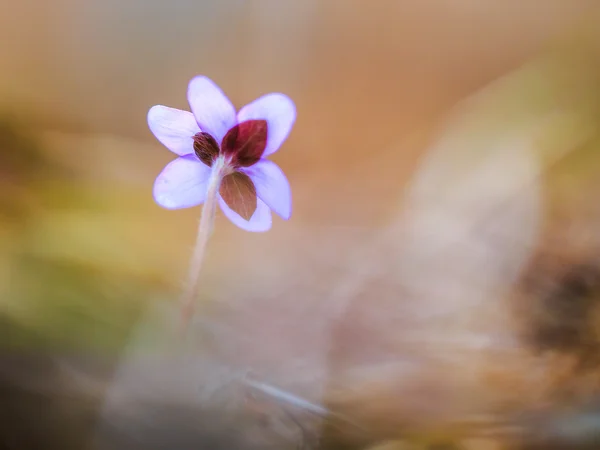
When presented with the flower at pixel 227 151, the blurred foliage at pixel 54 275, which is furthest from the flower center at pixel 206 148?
the blurred foliage at pixel 54 275

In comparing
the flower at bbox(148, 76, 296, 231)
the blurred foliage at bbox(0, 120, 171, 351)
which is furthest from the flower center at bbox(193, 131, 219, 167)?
the blurred foliage at bbox(0, 120, 171, 351)

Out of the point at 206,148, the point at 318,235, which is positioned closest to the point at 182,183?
the point at 206,148

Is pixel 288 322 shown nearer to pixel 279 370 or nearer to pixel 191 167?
pixel 279 370

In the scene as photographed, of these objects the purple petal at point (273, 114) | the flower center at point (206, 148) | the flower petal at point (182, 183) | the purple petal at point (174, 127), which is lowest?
the flower petal at point (182, 183)

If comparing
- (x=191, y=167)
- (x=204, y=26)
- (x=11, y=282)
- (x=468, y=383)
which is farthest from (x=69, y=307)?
(x=468, y=383)

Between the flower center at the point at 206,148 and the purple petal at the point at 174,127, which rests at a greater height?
the purple petal at the point at 174,127

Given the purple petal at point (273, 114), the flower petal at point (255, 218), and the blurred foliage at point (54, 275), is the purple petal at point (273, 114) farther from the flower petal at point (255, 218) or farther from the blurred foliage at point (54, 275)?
the blurred foliage at point (54, 275)

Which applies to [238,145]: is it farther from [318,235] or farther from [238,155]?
[318,235]

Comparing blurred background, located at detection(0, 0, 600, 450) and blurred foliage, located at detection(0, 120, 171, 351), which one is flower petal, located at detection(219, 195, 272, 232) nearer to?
blurred background, located at detection(0, 0, 600, 450)
